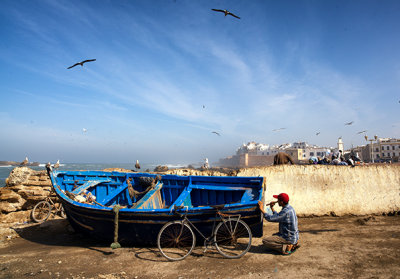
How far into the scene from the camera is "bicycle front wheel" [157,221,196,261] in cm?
536

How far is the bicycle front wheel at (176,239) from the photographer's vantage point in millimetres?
5359

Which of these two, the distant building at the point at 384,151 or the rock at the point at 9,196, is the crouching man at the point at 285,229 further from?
the distant building at the point at 384,151

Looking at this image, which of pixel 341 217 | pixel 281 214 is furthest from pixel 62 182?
pixel 341 217

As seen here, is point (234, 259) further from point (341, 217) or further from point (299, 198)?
point (341, 217)

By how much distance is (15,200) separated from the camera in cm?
965

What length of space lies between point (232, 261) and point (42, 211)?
8.44 metres

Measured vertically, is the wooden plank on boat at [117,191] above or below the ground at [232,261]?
above

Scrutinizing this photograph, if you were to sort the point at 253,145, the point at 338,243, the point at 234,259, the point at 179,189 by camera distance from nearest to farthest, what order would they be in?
the point at 234,259
the point at 338,243
the point at 179,189
the point at 253,145

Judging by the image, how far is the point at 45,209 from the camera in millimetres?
9445

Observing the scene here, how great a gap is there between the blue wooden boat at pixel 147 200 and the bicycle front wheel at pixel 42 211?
1210mm

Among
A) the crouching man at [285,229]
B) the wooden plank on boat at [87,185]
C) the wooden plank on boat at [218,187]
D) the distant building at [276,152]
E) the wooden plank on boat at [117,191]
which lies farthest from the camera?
the distant building at [276,152]

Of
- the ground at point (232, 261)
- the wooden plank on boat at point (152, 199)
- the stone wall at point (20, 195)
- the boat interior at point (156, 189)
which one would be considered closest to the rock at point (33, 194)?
the stone wall at point (20, 195)

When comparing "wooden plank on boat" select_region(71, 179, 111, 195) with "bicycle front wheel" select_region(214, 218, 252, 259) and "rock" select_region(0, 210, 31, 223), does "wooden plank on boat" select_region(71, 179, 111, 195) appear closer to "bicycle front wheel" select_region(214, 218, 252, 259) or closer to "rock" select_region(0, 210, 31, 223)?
"rock" select_region(0, 210, 31, 223)

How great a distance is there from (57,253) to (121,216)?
201 cm
